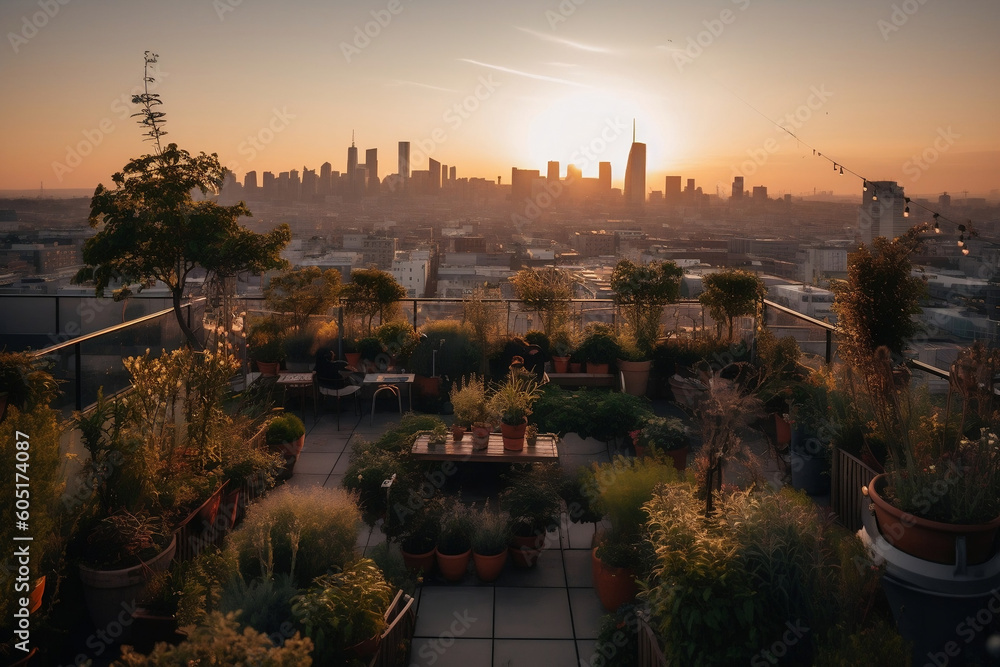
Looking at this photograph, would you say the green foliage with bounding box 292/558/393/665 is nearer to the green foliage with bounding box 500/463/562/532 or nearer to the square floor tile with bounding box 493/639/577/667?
the square floor tile with bounding box 493/639/577/667

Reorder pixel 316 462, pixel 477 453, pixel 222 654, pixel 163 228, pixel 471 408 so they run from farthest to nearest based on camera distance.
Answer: pixel 163 228 → pixel 316 462 → pixel 471 408 → pixel 477 453 → pixel 222 654

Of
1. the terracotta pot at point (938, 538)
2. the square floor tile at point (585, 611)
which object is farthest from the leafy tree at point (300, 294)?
the terracotta pot at point (938, 538)

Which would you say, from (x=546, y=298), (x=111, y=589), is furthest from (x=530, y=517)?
(x=546, y=298)

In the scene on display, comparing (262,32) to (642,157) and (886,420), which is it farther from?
(642,157)

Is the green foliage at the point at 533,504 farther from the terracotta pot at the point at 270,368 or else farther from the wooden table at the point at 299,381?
the terracotta pot at the point at 270,368

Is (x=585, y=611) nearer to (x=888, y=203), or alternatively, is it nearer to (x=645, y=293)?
(x=645, y=293)
